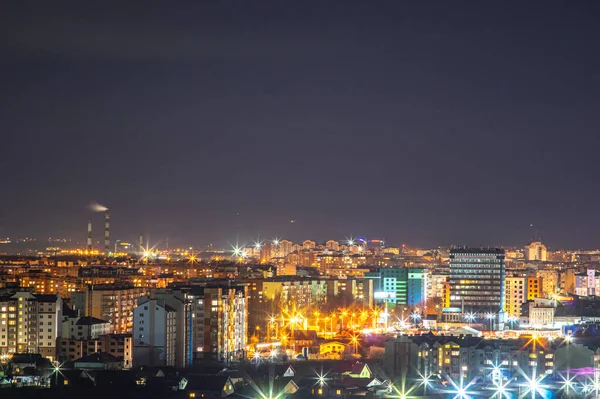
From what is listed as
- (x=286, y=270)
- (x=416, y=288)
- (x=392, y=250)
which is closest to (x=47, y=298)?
(x=416, y=288)

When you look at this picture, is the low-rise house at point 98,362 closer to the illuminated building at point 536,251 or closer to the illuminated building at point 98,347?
the illuminated building at point 98,347

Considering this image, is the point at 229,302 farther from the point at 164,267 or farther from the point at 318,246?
the point at 318,246

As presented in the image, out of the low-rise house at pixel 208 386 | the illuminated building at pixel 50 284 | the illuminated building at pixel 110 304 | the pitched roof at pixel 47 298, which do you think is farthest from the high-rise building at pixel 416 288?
the low-rise house at pixel 208 386

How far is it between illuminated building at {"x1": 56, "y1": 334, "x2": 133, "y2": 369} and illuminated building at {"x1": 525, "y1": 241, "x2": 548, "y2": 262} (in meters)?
62.1

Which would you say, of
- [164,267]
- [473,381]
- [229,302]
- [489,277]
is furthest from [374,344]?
[164,267]

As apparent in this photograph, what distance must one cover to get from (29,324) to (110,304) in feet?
17.2

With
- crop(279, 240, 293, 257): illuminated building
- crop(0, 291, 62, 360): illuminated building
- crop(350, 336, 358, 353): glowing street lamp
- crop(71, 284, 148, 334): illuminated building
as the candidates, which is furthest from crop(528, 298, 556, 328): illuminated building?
crop(279, 240, 293, 257): illuminated building

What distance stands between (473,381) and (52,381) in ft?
24.1

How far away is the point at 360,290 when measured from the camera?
Result: 5012 centimetres

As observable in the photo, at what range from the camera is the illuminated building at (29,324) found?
27.9m

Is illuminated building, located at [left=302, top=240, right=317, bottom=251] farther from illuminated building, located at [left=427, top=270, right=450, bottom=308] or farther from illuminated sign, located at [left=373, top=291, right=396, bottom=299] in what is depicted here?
illuminated sign, located at [left=373, top=291, right=396, bottom=299]

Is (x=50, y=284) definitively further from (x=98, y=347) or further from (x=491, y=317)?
(x=98, y=347)

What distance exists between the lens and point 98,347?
2653 centimetres

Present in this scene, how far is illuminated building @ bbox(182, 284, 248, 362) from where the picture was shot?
2852 cm
